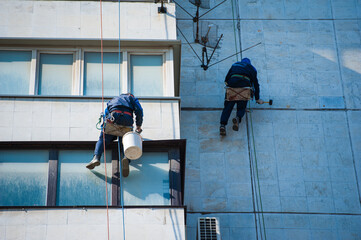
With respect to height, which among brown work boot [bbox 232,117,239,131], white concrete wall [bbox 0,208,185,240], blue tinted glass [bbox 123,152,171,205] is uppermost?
brown work boot [bbox 232,117,239,131]

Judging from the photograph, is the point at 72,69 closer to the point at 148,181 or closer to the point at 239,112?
the point at 148,181

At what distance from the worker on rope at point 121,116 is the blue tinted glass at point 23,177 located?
852 millimetres

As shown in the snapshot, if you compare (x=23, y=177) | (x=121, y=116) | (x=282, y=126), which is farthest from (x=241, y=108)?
(x=23, y=177)

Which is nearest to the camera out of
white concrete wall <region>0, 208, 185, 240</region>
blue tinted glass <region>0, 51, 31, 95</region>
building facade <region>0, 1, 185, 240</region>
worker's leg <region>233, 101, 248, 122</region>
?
white concrete wall <region>0, 208, 185, 240</region>

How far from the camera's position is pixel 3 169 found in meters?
10.9

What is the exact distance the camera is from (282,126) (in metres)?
14.0

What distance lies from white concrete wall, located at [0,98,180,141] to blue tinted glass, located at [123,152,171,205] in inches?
17.8

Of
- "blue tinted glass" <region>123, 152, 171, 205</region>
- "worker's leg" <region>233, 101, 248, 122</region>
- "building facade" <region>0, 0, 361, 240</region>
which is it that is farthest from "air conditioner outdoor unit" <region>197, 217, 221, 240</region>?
"worker's leg" <region>233, 101, 248, 122</region>

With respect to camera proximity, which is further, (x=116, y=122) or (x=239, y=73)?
(x=239, y=73)

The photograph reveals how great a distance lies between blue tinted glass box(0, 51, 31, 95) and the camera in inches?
468

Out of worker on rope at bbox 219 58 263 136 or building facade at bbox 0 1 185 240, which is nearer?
building facade at bbox 0 1 185 240

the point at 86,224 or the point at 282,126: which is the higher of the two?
the point at 282,126

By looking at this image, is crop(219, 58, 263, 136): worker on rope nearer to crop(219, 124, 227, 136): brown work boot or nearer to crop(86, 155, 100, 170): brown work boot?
crop(219, 124, 227, 136): brown work boot

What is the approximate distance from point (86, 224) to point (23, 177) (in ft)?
4.86
